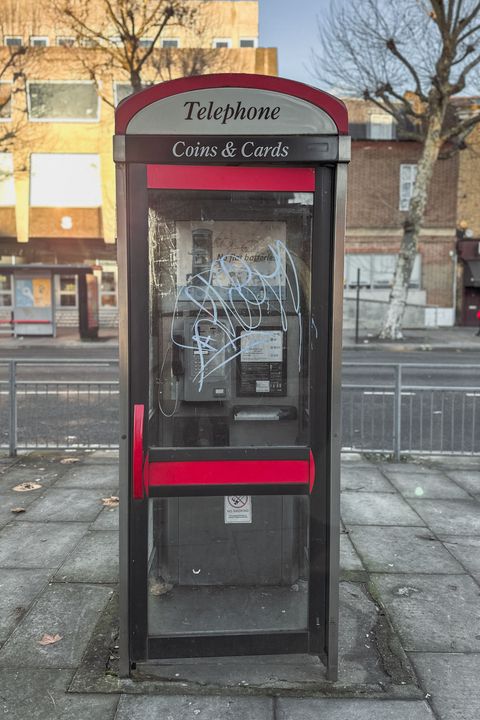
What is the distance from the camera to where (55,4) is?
22266 millimetres

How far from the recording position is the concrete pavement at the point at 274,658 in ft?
9.77

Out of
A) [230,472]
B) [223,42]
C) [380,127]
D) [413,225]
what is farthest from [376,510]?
[223,42]

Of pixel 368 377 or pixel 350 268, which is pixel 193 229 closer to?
pixel 368 377

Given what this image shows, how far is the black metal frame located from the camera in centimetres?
303

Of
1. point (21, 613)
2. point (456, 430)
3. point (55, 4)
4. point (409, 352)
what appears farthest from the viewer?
point (55, 4)

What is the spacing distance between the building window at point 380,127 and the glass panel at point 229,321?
30098mm

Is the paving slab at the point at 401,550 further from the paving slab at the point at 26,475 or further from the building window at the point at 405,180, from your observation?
the building window at the point at 405,180

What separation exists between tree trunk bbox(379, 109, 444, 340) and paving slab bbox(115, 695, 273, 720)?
2077 cm

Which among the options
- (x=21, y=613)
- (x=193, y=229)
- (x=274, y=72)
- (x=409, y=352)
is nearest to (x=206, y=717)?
(x=21, y=613)

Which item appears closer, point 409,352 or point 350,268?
point 409,352

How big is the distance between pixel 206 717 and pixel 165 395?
162 centimetres

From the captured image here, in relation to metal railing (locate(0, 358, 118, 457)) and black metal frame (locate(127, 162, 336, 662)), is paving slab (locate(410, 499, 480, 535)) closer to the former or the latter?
black metal frame (locate(127, 162, 336, 662))

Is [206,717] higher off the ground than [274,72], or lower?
lower

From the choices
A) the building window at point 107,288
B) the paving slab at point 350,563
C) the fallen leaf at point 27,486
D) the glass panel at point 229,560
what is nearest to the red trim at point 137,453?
the glass panel at point 229,560
